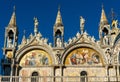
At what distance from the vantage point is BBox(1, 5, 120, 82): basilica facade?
92.8ft

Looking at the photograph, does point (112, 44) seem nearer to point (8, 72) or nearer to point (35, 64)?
point (35, 64)

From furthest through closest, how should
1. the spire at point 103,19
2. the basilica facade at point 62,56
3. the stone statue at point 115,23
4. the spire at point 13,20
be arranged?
the stone statue at point 115,23 → the spire at point 103,19 → the spire at point 13,20 → the basilica facade at point 62,56

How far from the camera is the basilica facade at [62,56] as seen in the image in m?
28.3

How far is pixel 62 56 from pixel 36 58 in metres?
2.35

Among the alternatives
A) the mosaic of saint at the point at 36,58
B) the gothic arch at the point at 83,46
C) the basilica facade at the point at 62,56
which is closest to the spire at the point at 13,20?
the basilica facade at the point at 62,56

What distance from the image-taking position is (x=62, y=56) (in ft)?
94.6

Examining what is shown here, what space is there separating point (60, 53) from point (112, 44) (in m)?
4.83

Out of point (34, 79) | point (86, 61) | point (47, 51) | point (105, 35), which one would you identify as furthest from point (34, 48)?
point (105, 35)

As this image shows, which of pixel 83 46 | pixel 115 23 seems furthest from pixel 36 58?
pixel 115 23

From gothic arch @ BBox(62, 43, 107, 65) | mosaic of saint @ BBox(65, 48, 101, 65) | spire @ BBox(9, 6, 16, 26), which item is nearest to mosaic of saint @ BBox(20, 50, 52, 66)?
gothic arch @ BBox(62, 43, 107, 65)

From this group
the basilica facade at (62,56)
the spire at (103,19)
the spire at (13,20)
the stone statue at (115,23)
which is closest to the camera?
the basilica facade at (62,56)

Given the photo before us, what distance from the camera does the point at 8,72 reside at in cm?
2811

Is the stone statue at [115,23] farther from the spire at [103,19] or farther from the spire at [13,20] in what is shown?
the spire at [13,20]

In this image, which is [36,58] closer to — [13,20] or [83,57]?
[83,57]
